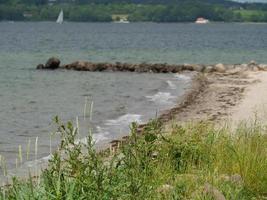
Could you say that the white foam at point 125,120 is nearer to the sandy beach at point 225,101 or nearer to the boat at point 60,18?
the sandy beach at point 225,101

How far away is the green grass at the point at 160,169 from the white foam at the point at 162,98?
1509 centimetres

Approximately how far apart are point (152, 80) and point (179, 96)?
31.4 ft

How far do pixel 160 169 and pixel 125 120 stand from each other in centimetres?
1248

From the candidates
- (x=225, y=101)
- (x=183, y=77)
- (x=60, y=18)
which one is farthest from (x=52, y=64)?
(x=60, y=18)

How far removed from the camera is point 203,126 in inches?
492

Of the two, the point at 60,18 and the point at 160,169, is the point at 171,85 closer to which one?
the point at 160,169

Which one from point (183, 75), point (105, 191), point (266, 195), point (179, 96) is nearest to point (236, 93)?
point (179, 96)

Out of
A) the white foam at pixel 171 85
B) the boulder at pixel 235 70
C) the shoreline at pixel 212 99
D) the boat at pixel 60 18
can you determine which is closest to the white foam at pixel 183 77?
the shoreline at pixel 212 99

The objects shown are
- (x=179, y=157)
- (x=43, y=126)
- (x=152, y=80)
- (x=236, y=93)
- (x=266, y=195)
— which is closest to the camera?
(x=266, y=195)

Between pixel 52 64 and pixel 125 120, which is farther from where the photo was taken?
pixel 52 64

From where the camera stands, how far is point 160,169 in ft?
30.5

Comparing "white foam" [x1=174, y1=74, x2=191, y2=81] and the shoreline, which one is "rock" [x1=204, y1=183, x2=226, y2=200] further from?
"white foam" [x1=174, y1=74, x2=191, y2=81]

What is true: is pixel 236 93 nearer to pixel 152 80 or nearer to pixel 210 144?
pixel 152 80

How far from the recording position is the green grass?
7172 mm
